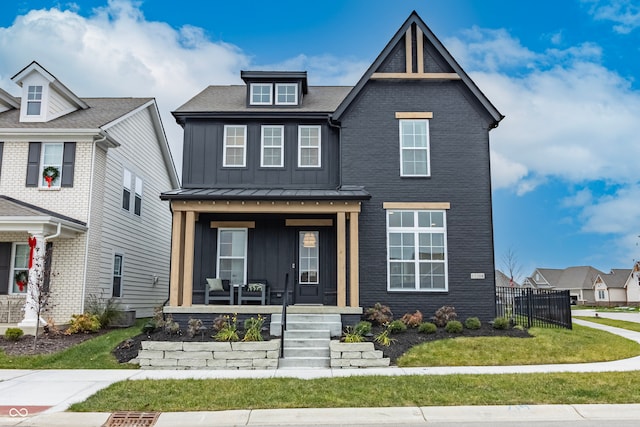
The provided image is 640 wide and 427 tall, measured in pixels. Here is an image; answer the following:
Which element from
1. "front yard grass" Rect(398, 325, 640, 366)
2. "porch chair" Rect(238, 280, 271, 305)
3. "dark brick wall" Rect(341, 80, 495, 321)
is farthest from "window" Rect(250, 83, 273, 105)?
"front yard grass" Rect(398, 325, 640, 366)

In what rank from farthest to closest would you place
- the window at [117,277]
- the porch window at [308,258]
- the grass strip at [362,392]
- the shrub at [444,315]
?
the window at [117,277] → the porch window at [308,258] → the shrub at [444,315] → the grass strip at [362,392]

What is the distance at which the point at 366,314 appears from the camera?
15.2 m

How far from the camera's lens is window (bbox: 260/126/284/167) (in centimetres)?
1756

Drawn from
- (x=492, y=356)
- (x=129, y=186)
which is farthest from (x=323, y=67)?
(x=492, y=356)

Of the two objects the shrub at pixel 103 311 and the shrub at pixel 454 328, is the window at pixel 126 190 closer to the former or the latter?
the shrub at pixel 103 311

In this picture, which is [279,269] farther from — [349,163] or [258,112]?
[258,112]

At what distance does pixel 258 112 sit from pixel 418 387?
35.8 ft

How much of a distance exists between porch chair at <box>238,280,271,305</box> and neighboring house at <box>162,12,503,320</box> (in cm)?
31

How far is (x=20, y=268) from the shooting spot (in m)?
16.8

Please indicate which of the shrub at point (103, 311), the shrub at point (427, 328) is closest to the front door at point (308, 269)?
the shrub at point (427, 328)

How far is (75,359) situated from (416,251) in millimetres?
9443

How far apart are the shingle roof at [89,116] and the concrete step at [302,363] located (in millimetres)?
10023

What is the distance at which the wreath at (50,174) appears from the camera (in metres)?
17.1

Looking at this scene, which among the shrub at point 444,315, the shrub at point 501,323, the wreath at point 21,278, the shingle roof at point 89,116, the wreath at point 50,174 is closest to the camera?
the shrub at point 501,323
